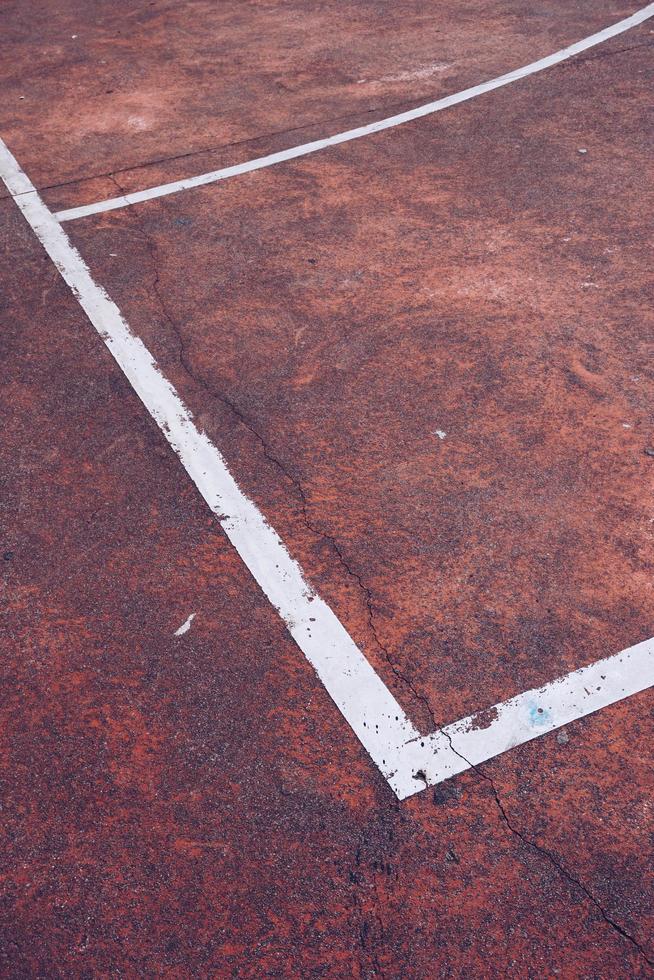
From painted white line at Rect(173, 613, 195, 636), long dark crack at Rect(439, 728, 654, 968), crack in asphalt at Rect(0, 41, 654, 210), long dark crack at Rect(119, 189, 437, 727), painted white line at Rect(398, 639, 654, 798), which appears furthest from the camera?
crack in asphalt at Rect(0, 41, 654, 210)

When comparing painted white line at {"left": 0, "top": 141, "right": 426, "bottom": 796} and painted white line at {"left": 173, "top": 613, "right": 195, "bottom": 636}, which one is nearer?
painted white line at {"left": 0, "top": 141, "right": 426, "bottom": 796}

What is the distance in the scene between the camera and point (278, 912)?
2.91m

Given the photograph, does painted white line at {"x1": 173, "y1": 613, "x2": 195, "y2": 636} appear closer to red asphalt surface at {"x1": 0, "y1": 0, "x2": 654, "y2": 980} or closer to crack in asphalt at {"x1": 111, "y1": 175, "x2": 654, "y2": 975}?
red asphalt surface at {"x1": 0, "y1": 0, "x2": 654, "y2": 980}

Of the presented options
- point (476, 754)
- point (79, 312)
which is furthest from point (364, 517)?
point (79, 312)

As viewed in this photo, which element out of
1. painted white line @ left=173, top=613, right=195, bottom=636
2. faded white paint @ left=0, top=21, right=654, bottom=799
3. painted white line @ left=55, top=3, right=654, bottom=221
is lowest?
faded white paint @ left=0, top=21, right=654, bottom=799

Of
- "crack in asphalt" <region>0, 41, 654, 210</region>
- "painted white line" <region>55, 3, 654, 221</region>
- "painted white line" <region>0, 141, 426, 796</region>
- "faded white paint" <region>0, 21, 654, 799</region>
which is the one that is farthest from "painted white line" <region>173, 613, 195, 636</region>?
"crack in asphalt" <region>0, 41, 654, 210</region>

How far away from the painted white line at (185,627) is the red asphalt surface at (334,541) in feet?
0.09

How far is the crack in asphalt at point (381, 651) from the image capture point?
2.85m

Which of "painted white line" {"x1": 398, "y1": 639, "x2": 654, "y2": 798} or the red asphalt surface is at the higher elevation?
the red asphalt surface

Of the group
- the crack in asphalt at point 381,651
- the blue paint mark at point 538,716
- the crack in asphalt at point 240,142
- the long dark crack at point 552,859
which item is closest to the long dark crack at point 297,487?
the crack in asphalt at point 381,651

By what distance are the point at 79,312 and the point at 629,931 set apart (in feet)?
15.6

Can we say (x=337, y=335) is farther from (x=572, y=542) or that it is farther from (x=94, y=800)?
(x=94, y=800)

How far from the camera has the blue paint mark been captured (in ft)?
11.1

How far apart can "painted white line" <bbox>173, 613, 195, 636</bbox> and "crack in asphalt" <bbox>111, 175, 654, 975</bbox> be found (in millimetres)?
760
